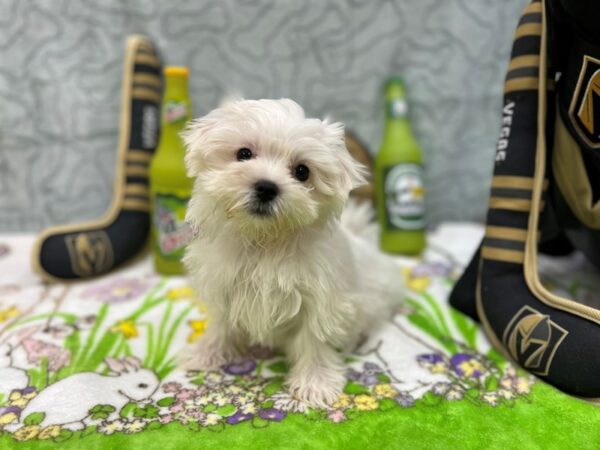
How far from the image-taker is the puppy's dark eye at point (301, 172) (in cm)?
94

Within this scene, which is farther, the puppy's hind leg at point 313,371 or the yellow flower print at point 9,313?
the yellow flower print at point 9,313

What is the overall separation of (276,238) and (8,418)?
0.58 m

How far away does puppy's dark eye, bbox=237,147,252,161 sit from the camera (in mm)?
941

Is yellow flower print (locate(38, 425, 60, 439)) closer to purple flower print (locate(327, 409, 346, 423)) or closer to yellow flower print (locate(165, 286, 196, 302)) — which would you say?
purple flower print (locate(327, 409, 346, 423))

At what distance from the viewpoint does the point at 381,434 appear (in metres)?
0.89

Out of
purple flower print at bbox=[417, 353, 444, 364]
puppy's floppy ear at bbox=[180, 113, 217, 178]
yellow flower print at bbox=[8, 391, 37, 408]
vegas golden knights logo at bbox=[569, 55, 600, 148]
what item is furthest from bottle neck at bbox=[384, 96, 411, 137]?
yellow flower print at bbox=[8, 391, 37, 408]

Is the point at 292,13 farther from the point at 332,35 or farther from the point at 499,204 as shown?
the point at 499,204

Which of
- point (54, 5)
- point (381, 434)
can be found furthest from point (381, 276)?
point (54, 5)

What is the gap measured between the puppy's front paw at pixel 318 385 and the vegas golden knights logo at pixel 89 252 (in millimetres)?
844

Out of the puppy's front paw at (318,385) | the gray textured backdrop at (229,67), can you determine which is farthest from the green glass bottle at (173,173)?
the puppy's front paw at (318,385)

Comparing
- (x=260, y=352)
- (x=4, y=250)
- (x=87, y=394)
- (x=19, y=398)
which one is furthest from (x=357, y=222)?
(x=4, y=250)

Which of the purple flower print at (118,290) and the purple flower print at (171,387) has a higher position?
the purple flower print at (118,290)

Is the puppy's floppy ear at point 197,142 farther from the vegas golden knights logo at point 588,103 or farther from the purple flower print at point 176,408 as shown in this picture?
the vegas golden knights logo at point 588,103

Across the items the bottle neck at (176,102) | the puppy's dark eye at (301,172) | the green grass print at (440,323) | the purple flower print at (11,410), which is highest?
the bottle neck at (176,102)
